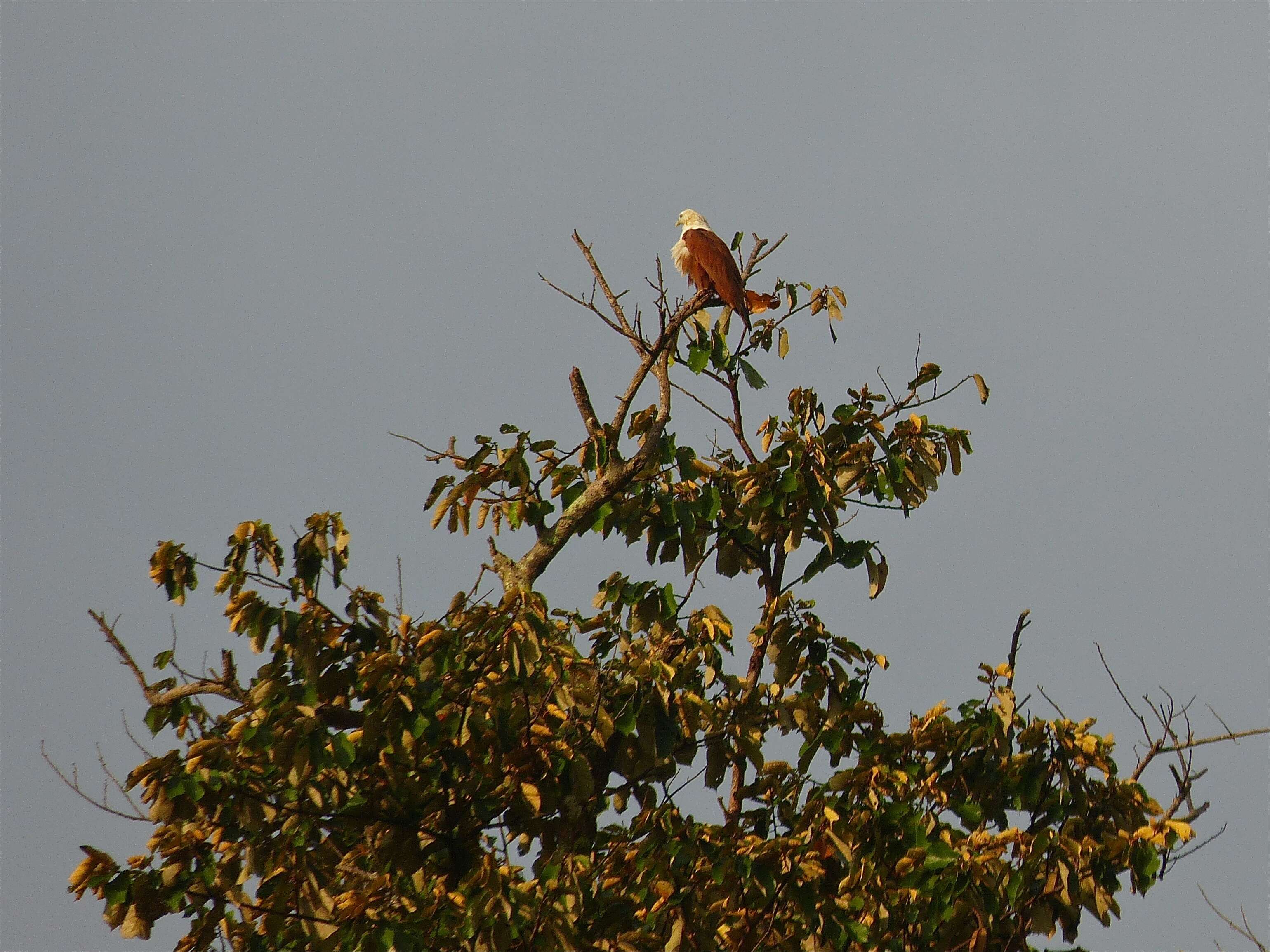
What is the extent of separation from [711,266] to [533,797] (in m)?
3.66

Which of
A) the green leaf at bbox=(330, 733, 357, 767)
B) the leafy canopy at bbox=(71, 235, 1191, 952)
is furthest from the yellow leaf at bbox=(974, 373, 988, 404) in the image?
the green leaf at bbox=(330, 733, 357, 767)

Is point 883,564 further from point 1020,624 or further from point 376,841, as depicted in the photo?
point 376,841

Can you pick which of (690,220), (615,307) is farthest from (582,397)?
(690,220)

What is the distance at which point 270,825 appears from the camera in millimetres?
4148

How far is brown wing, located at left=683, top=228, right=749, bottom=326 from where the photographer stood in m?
6.51

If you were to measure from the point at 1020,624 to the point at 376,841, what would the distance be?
2.30m

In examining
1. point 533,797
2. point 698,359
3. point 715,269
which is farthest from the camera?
point 715,269

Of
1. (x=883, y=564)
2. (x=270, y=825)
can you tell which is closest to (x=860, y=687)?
(x=883, y=564)

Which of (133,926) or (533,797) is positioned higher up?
(533,797)

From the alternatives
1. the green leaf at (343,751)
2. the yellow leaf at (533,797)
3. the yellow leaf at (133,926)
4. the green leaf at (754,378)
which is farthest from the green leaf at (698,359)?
the yellow leaf at (133,926)

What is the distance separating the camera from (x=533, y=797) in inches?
166

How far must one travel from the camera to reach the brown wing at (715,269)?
6.51 m

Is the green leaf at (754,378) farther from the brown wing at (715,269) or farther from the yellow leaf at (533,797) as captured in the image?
the yellow leaf at (533,797)

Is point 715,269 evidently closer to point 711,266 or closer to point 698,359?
point 711,266
